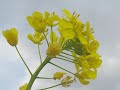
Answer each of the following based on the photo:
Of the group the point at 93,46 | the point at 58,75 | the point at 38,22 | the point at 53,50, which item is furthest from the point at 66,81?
the point at 38,22

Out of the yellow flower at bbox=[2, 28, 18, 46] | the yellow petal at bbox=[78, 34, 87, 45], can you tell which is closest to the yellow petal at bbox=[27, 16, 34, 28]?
the yellow flower at bbox=[2, 28, 18, 46]

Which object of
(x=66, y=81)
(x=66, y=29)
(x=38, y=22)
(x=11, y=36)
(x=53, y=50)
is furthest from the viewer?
(x=66, y=81)

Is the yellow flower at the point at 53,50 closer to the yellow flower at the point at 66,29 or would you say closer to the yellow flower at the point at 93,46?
the yellow flower at the point at 66,29

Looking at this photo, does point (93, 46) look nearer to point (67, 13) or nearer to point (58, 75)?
point (67, 13)

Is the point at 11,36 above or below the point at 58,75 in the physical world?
above

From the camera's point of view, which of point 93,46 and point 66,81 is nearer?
point 93,46

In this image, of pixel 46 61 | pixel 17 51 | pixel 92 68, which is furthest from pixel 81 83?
pixel 17 51
